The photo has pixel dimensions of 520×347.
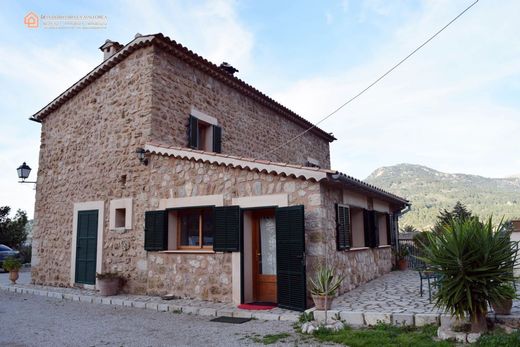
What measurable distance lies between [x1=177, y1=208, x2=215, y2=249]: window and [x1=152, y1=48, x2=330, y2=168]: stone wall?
2.09 meters

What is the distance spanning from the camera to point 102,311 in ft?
25.5

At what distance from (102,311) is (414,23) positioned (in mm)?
8612

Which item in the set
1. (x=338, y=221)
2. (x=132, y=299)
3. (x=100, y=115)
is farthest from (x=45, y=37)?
(x=338, y=221)

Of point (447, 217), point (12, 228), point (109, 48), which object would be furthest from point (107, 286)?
point (12, 228)

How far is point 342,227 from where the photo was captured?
26.5 ft

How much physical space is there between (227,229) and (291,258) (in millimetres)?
1541

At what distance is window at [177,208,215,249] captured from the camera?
8.54m

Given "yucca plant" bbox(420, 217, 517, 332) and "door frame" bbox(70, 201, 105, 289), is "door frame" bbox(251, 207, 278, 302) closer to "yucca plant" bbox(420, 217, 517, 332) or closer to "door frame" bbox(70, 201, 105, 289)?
"yucca plant" bbox(420, 217, 517, 332)

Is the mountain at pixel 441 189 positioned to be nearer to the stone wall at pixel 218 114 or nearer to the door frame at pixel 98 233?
the stone wall at pixel 218 114

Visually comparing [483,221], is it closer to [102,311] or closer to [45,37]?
[102,311]

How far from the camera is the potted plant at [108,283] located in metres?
9.06

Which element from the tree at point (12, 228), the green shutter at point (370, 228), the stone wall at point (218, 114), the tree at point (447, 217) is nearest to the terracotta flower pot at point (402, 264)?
the tree at point (447, 217)

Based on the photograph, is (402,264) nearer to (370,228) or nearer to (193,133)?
(370,228)

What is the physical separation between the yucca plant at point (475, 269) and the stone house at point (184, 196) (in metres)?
2.35
